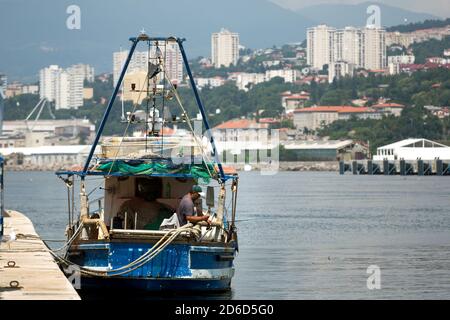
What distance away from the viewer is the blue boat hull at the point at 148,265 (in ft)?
94.2

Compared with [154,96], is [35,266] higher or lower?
lower

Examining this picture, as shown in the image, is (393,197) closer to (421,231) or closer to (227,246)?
(421,231)

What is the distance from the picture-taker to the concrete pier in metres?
24.5

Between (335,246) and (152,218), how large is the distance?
17080 millimetres

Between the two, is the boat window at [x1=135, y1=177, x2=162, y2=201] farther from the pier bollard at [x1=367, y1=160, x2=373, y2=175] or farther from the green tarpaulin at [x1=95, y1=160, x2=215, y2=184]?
the pier bollard at [x1=367, y1=160, x2=373, y2=175]

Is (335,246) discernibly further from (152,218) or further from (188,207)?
(188,207)

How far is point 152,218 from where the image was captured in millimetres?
31656

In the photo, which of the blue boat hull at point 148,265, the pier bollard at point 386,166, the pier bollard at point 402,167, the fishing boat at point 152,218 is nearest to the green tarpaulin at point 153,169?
the fishing boat at point 152,218

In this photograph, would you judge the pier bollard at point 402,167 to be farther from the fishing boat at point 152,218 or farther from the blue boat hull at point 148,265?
the blue boat hull at point 148,265

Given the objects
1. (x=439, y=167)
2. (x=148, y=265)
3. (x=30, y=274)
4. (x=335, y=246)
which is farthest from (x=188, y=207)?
(x=439, y=167)

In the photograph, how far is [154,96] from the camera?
32094 millimetres

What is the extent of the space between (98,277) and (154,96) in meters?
4.98
